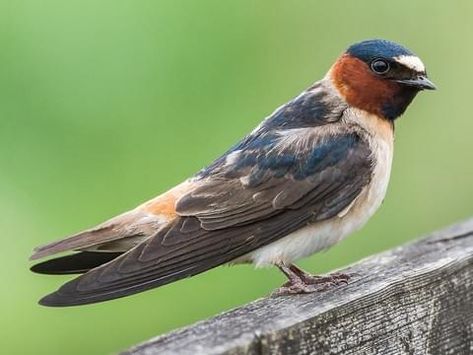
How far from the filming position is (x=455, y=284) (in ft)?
10.7

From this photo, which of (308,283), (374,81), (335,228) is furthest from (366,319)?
(374,81)

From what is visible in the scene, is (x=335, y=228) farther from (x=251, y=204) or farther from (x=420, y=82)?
(x=420, y=82)

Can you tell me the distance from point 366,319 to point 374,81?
1567 millimetres

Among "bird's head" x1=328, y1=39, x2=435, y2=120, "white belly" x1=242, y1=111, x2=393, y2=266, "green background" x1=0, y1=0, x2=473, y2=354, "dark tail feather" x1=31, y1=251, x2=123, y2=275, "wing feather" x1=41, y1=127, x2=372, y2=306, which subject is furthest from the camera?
"green background" x1=0, y1=0, x2=473, y2=354

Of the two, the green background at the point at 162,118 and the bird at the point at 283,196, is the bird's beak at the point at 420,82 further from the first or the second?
the green background at the point at 162,118

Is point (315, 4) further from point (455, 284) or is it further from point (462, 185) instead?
point (455, 284)

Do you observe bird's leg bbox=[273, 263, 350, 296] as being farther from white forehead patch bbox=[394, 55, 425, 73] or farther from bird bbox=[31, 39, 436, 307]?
white forehead patch bbox=[394, 55, 425, 73]

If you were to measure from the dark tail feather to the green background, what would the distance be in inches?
56.7

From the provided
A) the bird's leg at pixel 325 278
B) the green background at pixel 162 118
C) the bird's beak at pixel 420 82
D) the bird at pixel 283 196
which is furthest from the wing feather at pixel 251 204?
the green background at pixel 162 118

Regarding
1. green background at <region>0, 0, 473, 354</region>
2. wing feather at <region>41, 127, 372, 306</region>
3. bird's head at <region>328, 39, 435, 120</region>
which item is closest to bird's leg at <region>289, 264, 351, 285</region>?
wing feather at <region>41, 127, 372, 306</region>

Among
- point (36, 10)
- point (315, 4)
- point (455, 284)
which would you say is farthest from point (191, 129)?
point (455, 284)

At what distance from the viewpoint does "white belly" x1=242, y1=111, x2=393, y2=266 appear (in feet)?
12.9

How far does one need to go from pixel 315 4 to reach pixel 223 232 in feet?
12.1

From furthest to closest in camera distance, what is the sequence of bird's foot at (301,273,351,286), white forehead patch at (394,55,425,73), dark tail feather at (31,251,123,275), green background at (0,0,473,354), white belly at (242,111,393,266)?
green background at (0,0,473,354), white forehead patch at (394,55,425,73), white belly at (242,111,393,266), dark tail feather at (31,251,123,275), bird's foot at (301,273,351,286)
